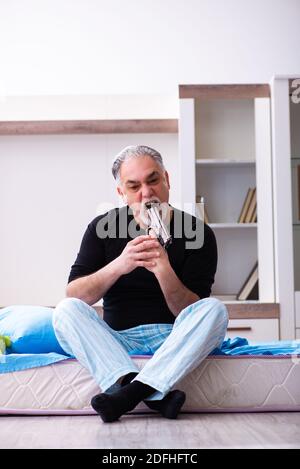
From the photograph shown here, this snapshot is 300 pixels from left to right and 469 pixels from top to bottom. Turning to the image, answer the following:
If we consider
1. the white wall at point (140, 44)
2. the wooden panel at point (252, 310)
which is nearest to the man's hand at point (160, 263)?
the wooden panel at point (252, 310)

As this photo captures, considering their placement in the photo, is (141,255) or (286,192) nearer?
(141,255)

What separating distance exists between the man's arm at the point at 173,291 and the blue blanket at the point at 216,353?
0.23 metres

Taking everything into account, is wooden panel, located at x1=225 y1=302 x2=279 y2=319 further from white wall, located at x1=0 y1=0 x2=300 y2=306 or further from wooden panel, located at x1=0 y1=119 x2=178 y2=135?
wooden panel, located at x1=0 y1=119 x2=178 y2=135

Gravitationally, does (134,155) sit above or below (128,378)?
above

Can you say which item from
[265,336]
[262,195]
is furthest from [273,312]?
[262,195]

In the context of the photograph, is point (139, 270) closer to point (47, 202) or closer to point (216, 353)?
point (216, 353)

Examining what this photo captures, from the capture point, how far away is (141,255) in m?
2.27

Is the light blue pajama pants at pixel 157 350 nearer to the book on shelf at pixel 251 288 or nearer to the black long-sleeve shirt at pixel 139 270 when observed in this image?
the black long-sleeve shirt at pixel 139 270

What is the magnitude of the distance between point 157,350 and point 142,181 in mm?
613

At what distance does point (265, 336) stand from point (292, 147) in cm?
107

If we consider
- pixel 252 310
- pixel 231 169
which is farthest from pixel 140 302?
pixel 231 169

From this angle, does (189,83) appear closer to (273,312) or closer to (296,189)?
(296,189)

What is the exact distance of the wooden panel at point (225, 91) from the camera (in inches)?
158
